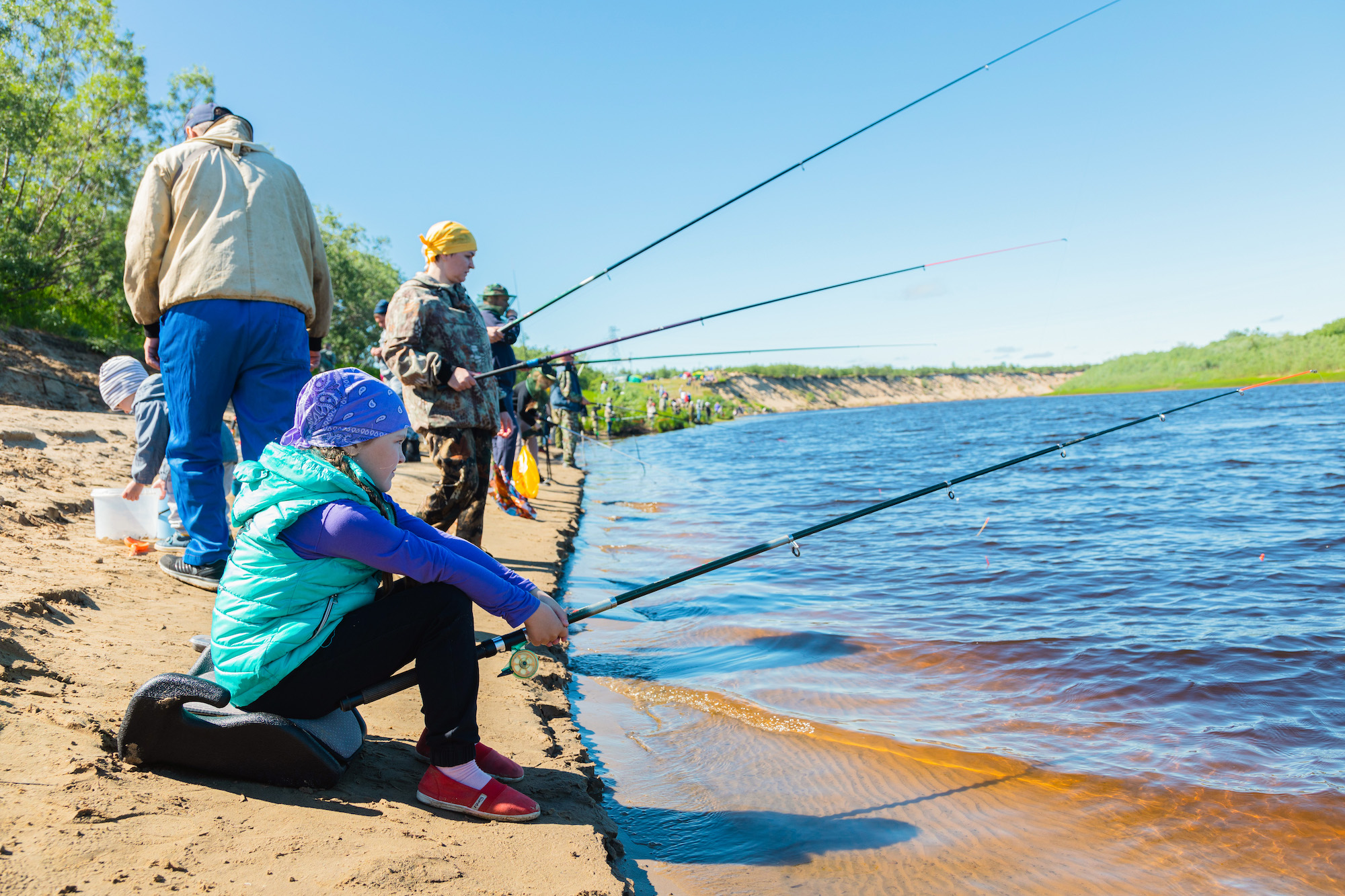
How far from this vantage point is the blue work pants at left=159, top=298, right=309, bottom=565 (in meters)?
3.17

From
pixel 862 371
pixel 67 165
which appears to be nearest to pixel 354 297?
pixel 67 165

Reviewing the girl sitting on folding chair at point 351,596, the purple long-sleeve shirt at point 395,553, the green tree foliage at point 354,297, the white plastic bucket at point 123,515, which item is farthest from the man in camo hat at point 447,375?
the green tree foliage at point 354,297

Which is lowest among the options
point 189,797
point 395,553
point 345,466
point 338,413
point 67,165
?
point 189,797

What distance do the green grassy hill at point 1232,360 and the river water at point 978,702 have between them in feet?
76.3

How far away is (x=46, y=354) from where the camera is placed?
1239 cm

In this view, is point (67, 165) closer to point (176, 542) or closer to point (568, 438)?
point (568, 438)

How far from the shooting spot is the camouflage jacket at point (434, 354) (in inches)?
158

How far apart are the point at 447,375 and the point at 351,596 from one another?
2086 mm

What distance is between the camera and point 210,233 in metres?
3.20

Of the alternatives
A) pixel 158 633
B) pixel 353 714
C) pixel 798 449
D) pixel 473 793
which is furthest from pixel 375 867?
pixel 798 449

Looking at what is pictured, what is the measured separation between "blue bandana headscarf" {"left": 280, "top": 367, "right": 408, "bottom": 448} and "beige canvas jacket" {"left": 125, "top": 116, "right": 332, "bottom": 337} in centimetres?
141

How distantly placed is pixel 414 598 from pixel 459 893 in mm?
740

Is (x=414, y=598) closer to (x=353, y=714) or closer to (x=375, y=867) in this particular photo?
(x=353, y=714)

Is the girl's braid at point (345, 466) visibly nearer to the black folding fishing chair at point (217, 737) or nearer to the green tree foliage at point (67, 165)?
the black folding fishing chair at point (217, 737)
